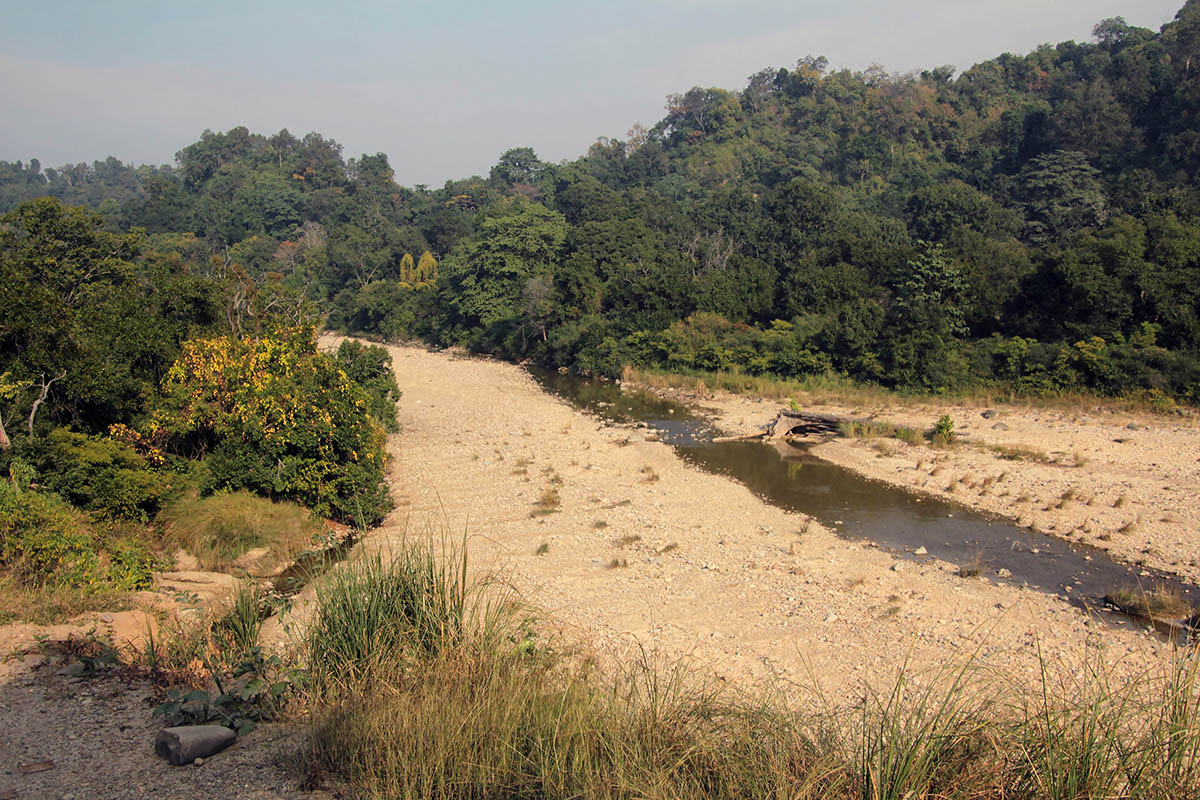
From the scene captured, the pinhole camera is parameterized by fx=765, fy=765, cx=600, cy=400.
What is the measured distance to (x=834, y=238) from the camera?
37875 mm

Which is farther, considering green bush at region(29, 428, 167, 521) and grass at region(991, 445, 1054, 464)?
grass at region(991, 445, 1054, 464)

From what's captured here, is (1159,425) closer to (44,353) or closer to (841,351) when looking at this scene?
(841,351)

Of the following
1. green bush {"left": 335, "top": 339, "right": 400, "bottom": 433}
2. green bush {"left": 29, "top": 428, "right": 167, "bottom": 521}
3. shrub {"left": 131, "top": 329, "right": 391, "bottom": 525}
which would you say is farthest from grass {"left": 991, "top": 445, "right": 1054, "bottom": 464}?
green bush {"left": 29, "top": 428, "right": 167, "bottom": 521}

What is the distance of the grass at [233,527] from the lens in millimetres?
12898

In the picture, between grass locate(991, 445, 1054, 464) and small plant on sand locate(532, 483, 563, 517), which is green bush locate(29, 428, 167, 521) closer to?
small plant on sand locate(532, 483, 563, 517)

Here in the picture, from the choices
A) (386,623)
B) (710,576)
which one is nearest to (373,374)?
(710,576)

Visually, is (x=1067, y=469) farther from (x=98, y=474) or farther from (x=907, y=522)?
(x=98, y=474)

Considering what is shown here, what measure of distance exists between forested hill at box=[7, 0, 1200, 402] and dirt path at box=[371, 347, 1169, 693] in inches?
344

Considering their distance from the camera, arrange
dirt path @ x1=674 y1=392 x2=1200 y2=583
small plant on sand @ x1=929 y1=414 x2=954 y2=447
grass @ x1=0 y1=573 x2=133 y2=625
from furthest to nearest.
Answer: small plant on sand @ x1=929 y1=414 x2=954 y2=447 < dirt path @ x1=674 y1=392 x2=1200 y2=583 < grass @ x1=0 y1=573 x2=133 y2=625

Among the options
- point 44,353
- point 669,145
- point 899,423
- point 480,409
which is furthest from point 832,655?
point 669,145

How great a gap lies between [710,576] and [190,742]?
29.9 ft

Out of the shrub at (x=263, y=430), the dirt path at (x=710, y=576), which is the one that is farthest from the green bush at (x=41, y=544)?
the dirt path at (x=710, y=576)

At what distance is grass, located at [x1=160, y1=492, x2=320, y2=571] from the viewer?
12.9 metres

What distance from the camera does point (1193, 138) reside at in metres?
38.8
